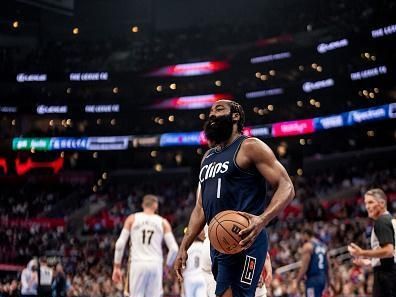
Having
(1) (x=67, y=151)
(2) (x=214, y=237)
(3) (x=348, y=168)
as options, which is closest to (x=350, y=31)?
(3) (x=348, y=168)

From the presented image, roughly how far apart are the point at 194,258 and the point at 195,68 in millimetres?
33276

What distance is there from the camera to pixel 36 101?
46.5 m

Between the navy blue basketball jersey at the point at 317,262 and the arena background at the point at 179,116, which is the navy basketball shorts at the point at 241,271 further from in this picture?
the arena background at the point at 179,116

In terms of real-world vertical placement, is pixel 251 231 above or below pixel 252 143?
below

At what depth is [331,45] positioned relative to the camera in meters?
36.1

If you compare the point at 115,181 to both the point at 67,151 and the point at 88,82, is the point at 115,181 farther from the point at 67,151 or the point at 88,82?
the point at 88,82

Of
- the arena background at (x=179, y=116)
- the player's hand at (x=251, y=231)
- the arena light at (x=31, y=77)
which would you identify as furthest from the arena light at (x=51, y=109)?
the player's hand at (x=251, y=231)

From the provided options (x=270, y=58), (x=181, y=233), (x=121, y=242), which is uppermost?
(x=270, y=58)

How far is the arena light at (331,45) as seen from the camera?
35188 mm

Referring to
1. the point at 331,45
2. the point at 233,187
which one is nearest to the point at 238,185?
the point at 233,187

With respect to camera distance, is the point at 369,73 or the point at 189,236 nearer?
the point at 189,236

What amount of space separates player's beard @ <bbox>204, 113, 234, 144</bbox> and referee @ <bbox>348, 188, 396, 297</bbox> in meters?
2.53

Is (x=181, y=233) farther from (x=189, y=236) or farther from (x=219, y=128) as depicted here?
(x=219, y=128)

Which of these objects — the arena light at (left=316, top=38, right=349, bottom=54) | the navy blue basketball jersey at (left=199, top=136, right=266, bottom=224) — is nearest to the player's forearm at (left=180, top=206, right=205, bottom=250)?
the navy blue basketball jersey at (left=199, top=136, right=266, bottom=224)
